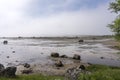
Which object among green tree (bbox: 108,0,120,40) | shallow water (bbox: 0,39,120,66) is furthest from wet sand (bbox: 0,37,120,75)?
green tree (bbox: 108,0,120,40)

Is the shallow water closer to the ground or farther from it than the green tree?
closer to the ground

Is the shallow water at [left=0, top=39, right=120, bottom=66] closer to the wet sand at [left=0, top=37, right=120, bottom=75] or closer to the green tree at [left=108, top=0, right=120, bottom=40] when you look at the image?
the wet sand at [left=0, top=37, right=120, bottom=75]

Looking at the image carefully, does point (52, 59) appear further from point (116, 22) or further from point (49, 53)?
point (116, 22)

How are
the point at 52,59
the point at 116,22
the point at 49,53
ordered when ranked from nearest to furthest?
the point at 116,22, the point at 52,59, the point at 49,53

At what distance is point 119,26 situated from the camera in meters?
30.3

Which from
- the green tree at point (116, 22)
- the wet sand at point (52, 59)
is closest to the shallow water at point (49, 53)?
the wet sand at point (52, 59)

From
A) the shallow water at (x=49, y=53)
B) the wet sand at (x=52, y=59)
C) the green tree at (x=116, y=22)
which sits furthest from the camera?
the shallow water at (x=49, y=53)

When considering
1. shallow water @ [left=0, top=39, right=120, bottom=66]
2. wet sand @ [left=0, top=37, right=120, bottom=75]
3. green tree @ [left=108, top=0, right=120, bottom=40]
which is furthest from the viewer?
shallow water @ [left=0, top=39, right=120, bottom=66]

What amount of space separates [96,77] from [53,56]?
205 feet

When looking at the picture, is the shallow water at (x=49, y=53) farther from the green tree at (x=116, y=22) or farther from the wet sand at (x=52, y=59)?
the green tree at (x=116, y=22)

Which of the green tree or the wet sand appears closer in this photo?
the green tree

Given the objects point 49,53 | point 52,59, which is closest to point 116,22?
point 52,59

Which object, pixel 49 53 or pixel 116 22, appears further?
pixel 49 53

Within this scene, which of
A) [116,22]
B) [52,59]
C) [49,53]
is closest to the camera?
[116,22]
